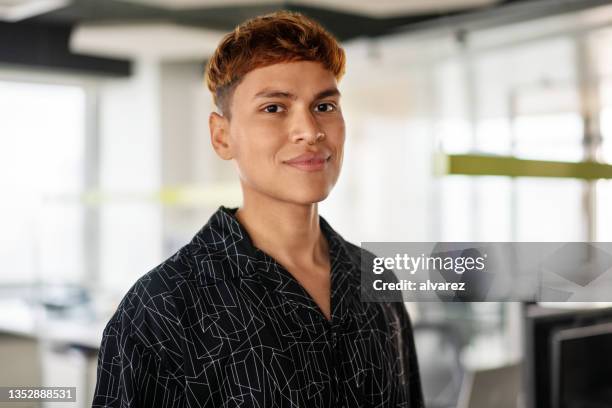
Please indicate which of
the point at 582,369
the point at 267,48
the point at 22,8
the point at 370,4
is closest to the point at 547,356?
the point at 582,369

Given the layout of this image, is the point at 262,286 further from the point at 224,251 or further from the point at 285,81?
the point at 285,81

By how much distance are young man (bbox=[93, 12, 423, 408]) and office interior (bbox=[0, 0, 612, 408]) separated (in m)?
0.29

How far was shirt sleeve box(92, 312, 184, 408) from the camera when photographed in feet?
2.60

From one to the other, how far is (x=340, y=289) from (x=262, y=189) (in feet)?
0.53

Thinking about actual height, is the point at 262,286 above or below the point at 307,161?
below

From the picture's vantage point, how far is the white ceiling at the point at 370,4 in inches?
141

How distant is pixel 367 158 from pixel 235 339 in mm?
3525

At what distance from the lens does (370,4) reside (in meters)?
3.88

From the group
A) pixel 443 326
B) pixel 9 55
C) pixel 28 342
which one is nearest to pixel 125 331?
pixel 9 55

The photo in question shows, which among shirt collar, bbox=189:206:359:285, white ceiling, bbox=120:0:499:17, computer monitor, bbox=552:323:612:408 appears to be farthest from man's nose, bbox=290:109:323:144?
white ceiling, bbox=120:0:499:17

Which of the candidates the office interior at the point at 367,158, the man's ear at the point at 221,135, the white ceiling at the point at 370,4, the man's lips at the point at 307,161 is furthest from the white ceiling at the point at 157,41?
the man's lips at the point at 307,161

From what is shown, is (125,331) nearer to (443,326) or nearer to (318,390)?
(318,390)

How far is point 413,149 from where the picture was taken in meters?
4.33

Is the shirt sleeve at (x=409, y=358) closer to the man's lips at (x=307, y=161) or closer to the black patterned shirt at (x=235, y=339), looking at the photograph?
the black patterned shirt at (x=235, y=339)
